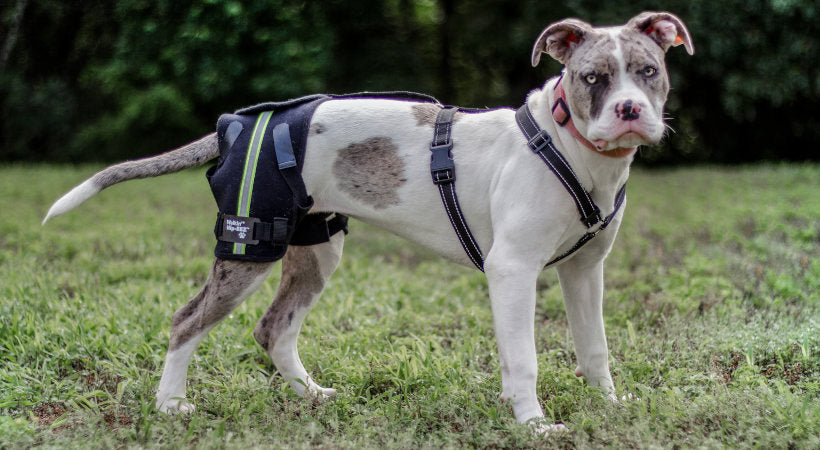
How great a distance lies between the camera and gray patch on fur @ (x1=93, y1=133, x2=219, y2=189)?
359 centimetres

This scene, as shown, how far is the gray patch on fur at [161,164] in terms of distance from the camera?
359 cm

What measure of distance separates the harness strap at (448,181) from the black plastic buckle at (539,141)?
0.38 m

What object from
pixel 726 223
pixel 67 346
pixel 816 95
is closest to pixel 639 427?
pixel 67 346

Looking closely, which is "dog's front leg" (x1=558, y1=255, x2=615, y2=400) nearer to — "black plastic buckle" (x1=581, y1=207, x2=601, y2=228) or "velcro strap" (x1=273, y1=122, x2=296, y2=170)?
"black plastic buckle" (x1=581, y1=207, x2=601, y2=228)

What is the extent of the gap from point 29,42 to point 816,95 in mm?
14748

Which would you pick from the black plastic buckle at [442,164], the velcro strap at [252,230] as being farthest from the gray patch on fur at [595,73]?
the velcro strap at [252,230]

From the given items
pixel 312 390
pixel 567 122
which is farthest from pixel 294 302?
pixel 567 122

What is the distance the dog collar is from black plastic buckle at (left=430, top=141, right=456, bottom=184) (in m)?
0.51

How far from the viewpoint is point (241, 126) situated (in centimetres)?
356

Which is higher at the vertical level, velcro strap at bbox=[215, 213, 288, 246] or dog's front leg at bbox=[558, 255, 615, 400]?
velcro strap at bbox=[215, 213, 288, 246]

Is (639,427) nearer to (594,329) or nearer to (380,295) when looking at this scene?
(594,329)

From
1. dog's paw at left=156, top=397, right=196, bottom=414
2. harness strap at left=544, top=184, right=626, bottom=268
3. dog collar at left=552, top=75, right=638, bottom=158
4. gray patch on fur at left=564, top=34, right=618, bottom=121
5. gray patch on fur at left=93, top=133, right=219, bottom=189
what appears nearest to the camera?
gray patch on fur at left=564, top=34, right=618, bottom=121

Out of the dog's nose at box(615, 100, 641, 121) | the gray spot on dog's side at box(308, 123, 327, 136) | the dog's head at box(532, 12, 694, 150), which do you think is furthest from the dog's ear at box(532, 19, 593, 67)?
the gray spot on dog's side at box(308, 123, 327, 136)

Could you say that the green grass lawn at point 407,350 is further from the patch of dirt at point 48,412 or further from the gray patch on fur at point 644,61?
the gray patch on fur at point 644,61
